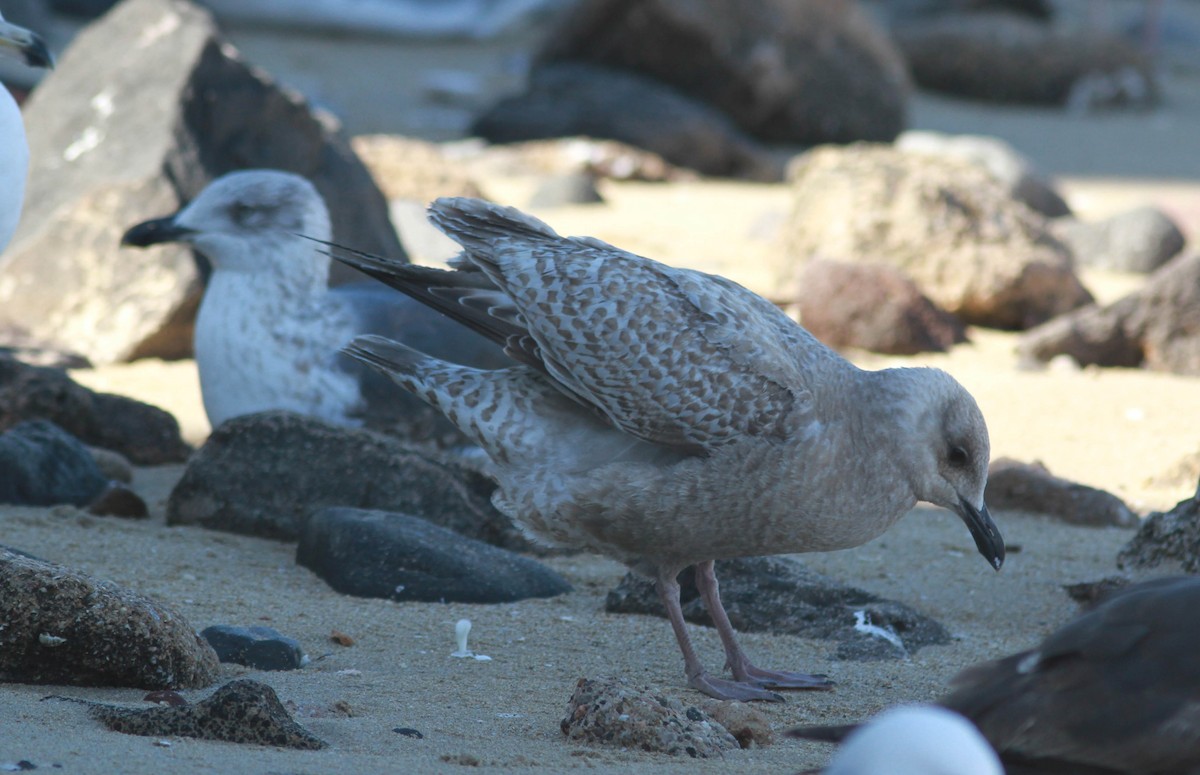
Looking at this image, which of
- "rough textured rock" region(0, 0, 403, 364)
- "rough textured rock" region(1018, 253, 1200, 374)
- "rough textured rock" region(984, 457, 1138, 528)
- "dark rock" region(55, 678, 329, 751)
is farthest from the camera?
"rough textured rock" region(1018, 253, 1200, 374)

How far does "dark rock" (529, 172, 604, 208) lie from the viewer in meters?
11.4

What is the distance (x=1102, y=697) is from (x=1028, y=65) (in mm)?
18296

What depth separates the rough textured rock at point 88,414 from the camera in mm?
6125

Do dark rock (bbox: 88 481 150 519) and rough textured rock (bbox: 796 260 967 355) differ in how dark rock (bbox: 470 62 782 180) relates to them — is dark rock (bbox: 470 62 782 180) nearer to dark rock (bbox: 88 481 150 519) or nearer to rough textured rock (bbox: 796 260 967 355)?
rough textured rock (bbox: 796 260 967 355)

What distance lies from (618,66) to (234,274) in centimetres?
954

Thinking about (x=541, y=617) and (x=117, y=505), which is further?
(x=117, y=505)

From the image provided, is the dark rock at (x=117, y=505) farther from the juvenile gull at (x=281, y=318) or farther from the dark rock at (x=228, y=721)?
the dark rock at (x=228, y=721)

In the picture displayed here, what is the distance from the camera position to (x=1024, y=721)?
292 centimetres

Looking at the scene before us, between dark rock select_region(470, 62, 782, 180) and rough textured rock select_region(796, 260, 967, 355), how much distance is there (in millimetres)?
5594

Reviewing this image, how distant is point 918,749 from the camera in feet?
6.59

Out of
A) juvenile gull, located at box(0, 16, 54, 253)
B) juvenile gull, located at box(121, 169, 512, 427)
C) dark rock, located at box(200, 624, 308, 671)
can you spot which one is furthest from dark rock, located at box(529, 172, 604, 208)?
dark rock, located at box(200, 624, 308, 671)

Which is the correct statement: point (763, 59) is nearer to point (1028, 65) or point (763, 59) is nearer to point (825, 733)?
point (1028, 65)

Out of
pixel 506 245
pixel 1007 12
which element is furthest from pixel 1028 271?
pixel 1007 12

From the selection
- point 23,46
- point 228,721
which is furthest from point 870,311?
point 228,721
